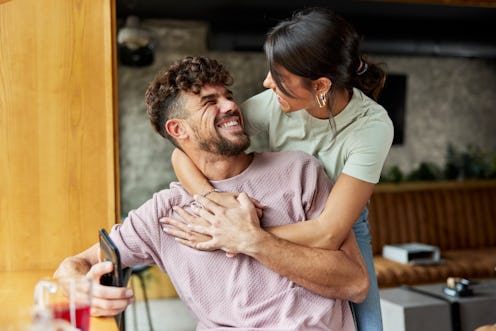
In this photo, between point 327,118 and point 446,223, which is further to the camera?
point 446,223

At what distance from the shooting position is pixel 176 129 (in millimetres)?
2209

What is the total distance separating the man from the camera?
200 centimetres

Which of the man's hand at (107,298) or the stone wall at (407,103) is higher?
the stone wall at (407,103)

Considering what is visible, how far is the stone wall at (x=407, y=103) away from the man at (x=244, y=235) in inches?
188

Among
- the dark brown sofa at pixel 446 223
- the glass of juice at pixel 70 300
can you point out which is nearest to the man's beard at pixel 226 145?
the glass of juice at pixel 70 300

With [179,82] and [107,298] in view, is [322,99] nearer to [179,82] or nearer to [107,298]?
[179,82]

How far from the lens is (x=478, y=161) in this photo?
7434 millimetres

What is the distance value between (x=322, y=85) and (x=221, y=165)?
42cm

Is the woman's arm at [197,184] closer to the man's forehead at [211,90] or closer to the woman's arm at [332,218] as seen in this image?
the woman's arm at [332,218]

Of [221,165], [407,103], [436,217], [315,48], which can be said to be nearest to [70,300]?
[221,165]

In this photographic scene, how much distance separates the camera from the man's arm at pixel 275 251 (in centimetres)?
197

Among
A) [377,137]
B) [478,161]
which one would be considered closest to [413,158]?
[478,161]

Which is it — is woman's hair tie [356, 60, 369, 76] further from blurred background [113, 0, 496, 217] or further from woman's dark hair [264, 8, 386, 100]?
blurred background [113, 0, 496, 217]

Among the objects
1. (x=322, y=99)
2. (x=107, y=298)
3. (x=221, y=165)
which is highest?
(x=322, y=99)
